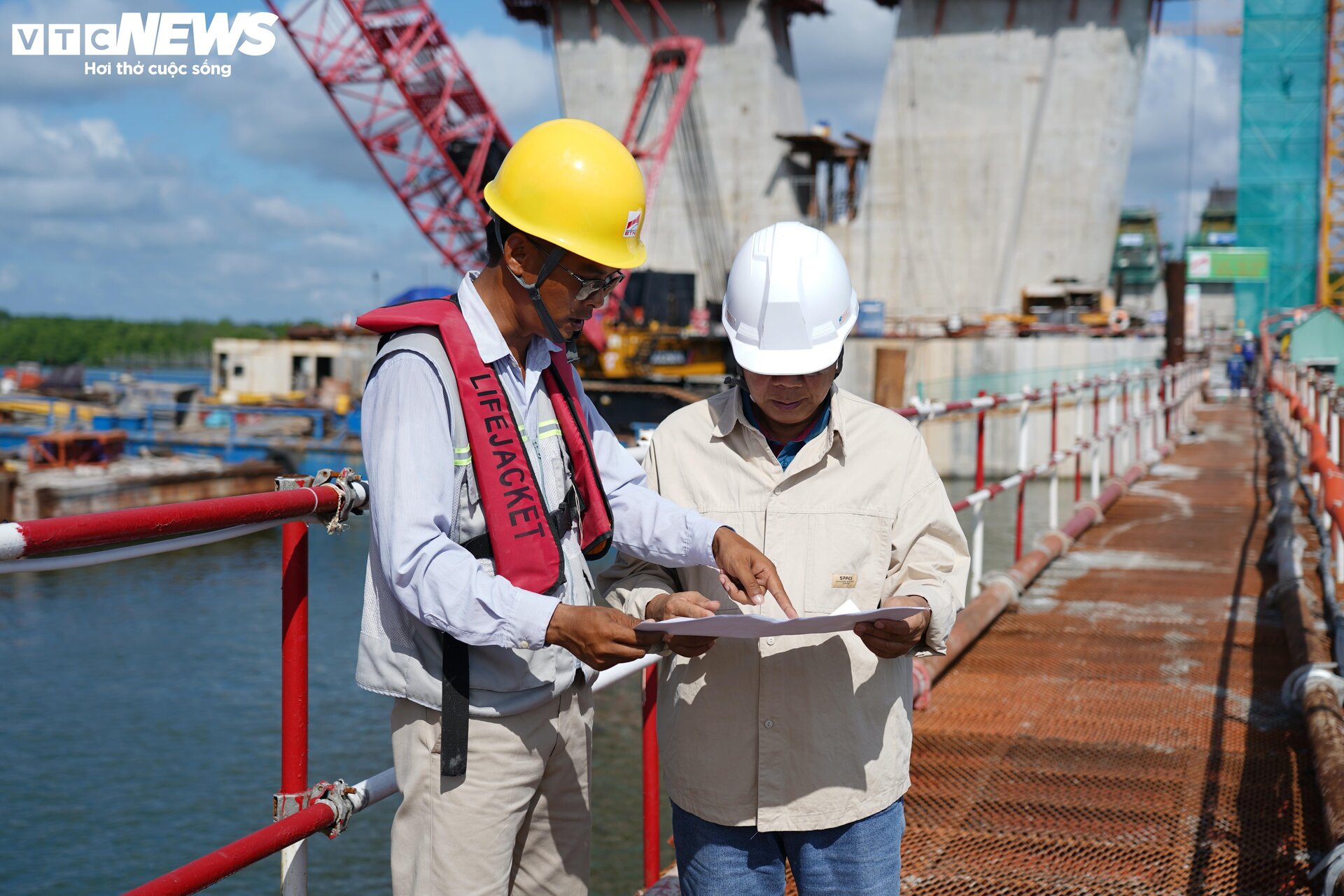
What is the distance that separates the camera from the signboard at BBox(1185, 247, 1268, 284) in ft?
160

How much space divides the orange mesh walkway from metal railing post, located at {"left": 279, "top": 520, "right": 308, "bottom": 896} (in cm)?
159

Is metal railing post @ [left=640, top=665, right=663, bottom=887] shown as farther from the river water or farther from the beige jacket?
the river water

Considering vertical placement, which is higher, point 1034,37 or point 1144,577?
point 1034,37

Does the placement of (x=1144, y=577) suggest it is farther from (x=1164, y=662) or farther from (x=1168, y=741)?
(x=1168, y=741)

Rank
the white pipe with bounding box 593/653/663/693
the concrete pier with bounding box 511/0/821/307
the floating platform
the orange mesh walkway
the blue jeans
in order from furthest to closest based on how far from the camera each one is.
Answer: the concrete pier with bounding box 511/0/821/307
the floating platform
the orange mesh walkway
the white pipe with bounding box 593/653/663/693
the blue jeans

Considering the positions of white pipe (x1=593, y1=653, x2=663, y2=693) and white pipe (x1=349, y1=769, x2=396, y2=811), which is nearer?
white pipe (x1=349, y1=769, x2=396, y2=811)

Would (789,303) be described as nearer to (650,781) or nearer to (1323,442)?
(650,781)

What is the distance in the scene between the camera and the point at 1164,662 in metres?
4.44

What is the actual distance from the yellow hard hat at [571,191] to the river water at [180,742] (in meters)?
5.94

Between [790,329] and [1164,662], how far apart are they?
3.35 m

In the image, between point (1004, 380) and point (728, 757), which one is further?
point (1004, 380)

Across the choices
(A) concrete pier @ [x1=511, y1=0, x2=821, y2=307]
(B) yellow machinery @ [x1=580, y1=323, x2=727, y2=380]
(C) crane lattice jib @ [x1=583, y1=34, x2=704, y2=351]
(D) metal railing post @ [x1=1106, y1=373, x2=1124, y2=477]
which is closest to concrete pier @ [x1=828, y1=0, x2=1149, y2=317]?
(A) concrete pier @ [x1=511, y1=0, x2=821, y2=307]

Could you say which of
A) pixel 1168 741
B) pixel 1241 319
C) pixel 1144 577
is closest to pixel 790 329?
pixel 1168 741

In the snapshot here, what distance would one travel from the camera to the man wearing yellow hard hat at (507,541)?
148 cm
